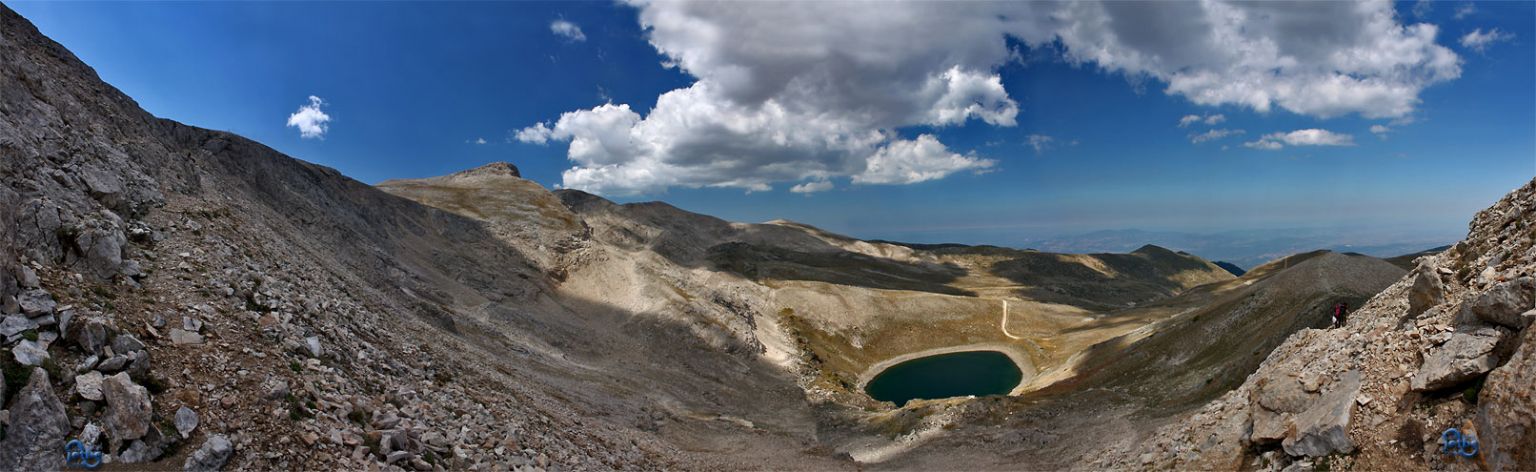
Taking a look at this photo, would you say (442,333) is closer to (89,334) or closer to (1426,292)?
(89,334)

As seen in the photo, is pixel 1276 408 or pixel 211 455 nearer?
pixel 211 455

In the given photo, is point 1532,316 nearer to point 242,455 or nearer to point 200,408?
point 242,455

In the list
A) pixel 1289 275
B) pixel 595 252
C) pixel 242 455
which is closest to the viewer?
pixel 242 455

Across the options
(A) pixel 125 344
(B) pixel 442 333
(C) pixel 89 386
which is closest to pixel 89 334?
(A) pixel 125 344

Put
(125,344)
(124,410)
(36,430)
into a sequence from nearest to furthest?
(36,430), (124,410), (125,344)

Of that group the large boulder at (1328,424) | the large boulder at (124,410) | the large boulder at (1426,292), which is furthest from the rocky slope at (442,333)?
the large boulder at (1328,424)

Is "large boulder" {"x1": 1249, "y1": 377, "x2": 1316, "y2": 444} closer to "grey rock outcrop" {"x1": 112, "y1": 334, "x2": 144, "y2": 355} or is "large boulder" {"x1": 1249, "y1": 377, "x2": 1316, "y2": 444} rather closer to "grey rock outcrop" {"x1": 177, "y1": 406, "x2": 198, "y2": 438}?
"grey rock outcrop" {"x1": 177, "y1": 406, "x2": 198, "y2": 438}

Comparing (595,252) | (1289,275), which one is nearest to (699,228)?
(595,252)
